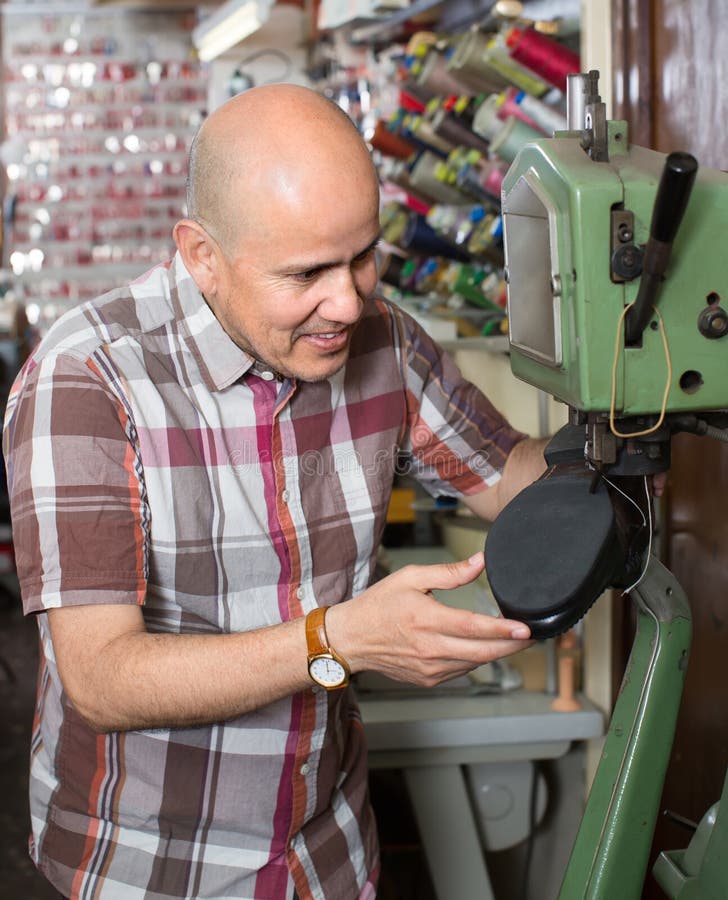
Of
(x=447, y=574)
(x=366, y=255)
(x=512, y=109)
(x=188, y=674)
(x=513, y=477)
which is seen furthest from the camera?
(x=512, y=109)

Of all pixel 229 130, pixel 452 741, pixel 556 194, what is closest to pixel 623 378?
pixel 556 194

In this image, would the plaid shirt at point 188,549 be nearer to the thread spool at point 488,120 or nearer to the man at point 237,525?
the man at point 237,525

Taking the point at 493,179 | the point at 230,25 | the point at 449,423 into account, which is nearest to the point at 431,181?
the point at 493,179

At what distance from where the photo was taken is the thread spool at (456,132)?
7.21 feet

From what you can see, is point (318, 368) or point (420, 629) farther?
point (318, 368)

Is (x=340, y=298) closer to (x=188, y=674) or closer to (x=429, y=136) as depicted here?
(x=188, y=674)

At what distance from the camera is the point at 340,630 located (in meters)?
1.05

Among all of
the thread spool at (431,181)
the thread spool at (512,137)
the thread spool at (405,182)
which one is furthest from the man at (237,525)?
the thread spool at (405,182)

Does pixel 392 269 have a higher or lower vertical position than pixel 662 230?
lower

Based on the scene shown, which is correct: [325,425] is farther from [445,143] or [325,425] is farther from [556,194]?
[445,143]

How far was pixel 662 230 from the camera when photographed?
880mm

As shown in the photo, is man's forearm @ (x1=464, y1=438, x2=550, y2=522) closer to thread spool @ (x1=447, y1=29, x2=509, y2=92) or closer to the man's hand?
the man's hand

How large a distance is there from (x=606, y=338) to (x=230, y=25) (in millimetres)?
3581

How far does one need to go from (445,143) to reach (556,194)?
1509 mm
